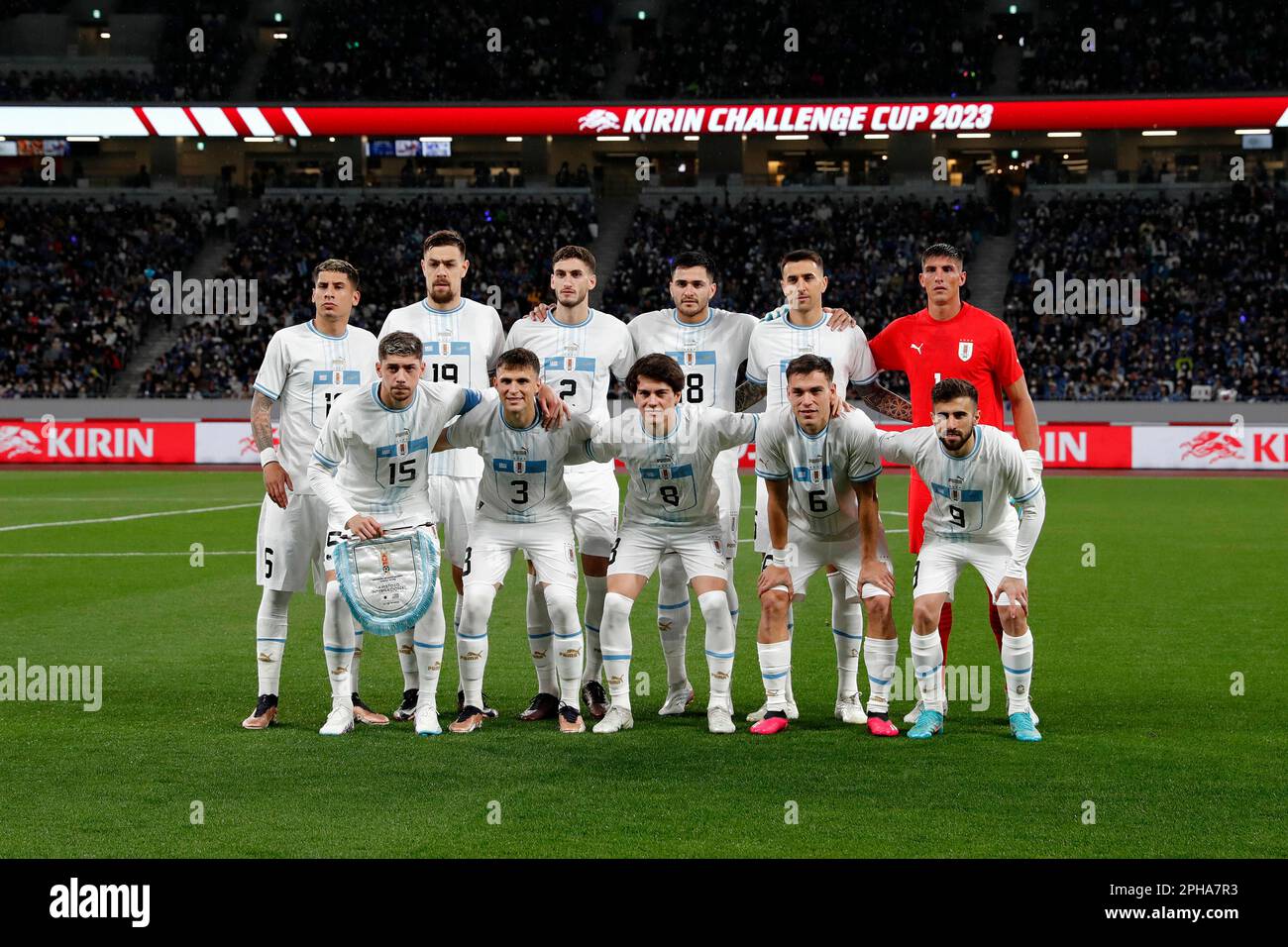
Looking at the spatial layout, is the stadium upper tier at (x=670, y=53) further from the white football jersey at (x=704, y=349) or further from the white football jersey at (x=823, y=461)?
the white football jersey at (x=823, y=461)

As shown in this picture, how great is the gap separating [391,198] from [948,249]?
35.4 metres

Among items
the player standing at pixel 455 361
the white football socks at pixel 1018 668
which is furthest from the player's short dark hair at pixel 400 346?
the white football socks at pixel 1018 668

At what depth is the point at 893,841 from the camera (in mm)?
5457

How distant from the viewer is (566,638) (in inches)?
299

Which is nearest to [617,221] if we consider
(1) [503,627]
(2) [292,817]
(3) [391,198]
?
(3) [391,198]

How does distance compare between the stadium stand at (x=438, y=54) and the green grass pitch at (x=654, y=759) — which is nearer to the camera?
the green grass pitch at (x=654, y=759)

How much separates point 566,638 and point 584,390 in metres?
1.63

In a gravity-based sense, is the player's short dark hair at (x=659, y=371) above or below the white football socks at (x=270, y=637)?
above

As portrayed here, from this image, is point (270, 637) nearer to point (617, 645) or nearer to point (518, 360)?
point (617, 645)

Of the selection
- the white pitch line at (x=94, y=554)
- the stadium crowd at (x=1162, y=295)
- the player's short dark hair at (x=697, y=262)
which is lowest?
the white pitch line at (x=94, y=554)

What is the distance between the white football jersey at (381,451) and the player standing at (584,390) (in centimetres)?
93

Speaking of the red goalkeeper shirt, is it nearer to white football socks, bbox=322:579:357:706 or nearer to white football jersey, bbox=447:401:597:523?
white football jersey, bbox=447:401:597:523

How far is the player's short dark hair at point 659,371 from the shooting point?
24.6 ft

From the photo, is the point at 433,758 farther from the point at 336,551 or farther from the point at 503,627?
the point at 503,627
